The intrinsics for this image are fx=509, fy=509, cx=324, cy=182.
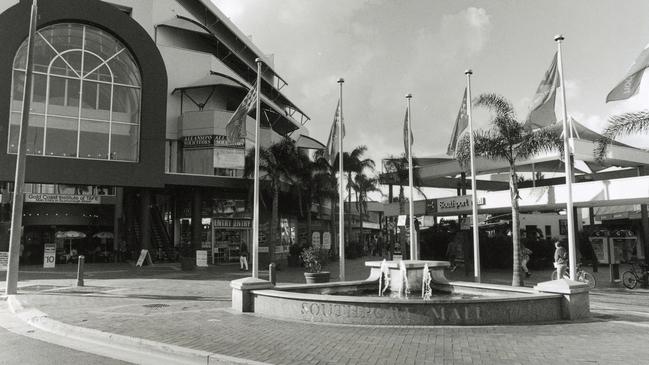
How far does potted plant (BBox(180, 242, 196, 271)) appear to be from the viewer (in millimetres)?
29016

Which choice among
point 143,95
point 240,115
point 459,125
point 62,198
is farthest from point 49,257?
point 459,125

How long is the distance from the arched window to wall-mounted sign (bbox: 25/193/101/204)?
28.9 ft

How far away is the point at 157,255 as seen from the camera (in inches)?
1433

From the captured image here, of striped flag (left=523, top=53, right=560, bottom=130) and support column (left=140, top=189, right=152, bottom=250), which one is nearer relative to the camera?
striped flag (left=523, top=53, right=560, bottom=130)

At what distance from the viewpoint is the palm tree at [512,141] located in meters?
21.0

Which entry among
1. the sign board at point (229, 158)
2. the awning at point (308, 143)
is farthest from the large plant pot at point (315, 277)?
the awning at point (308, 143)

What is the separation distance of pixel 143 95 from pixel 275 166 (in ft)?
31.7

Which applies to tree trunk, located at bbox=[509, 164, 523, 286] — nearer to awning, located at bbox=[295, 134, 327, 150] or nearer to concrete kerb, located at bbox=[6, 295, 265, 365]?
concrete kerb, located at bbox=[6, 295, 265, 365]

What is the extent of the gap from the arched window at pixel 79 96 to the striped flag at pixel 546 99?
78.7 ft

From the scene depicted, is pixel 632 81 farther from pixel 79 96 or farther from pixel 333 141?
pixel 79 96

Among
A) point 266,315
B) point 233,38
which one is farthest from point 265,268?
point 233,38

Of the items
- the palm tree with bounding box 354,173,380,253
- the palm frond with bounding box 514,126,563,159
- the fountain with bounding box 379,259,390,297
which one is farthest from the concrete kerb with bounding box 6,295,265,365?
the palm tree with bounding box 354,173,380,253

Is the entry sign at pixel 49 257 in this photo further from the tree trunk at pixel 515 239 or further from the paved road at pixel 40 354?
the tree trunk at pixel 515 239

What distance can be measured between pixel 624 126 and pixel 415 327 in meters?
11.4
